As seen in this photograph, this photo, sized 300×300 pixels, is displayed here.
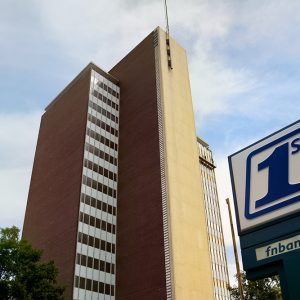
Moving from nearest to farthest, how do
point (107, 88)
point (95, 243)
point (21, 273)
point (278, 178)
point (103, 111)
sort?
point (278, 178) → point (21, 273) → point (95, 243) → point (103, 111) → point (107, 88)

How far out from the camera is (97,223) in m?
56.2

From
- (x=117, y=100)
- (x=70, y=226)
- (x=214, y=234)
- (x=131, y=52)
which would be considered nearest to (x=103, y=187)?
(x=70, y=226)

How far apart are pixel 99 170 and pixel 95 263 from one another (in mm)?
13968

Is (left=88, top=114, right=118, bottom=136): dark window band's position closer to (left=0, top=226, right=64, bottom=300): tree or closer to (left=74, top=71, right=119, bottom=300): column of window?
(left=74, top=71, right=119, bottom=300): column of window

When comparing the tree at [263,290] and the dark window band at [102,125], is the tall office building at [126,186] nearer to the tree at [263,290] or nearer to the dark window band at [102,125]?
the dark window band at [102,125]

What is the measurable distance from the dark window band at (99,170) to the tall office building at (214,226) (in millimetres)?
25867

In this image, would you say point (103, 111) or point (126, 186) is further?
point (103, 111)

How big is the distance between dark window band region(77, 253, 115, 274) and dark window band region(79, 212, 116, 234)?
4.71 metres

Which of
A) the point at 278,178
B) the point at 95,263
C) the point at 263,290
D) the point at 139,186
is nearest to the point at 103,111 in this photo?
the point at 139,186

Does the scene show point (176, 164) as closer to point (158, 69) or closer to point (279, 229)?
point (158, 69)

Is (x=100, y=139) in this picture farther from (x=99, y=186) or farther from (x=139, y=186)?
(x=139, y=186)

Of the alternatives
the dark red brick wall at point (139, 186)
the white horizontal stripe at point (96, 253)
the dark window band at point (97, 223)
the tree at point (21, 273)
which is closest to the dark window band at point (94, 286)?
the dark red brick wall at point (139, 186)

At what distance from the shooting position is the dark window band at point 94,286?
49.4 m

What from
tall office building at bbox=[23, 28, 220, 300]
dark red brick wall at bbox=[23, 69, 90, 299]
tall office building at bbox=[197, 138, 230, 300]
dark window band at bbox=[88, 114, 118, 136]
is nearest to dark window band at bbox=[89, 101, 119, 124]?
tall office building at bbox=[23, 28, 220, 300]
